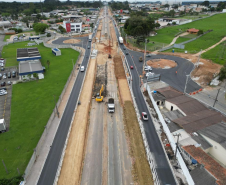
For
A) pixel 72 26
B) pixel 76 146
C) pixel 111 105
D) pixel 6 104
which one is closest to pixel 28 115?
pixel 6 104

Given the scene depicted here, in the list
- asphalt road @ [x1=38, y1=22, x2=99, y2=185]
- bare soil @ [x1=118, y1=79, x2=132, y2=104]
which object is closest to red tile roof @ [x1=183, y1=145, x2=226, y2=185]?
bare soil @ [x1=118, y1=79, x2=132, y2=104]

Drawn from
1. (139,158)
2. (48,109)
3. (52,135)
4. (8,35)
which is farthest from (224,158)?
(8,35)

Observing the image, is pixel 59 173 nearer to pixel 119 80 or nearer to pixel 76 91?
pixel 76 91

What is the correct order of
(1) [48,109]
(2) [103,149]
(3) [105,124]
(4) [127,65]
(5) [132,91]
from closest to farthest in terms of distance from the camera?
(2) [103,149], (3) [105,124], (1) [48,109], (5) [132,91], (4) [127,65]

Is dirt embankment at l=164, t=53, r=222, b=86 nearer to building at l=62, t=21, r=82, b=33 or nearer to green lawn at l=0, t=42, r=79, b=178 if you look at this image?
green lawn at l=0, t=42, r=79, b=178

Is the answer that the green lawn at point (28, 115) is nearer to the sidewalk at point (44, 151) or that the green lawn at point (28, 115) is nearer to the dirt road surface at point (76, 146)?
the sidewalk at point (44, 151)

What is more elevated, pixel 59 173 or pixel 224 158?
pixel 224 158
